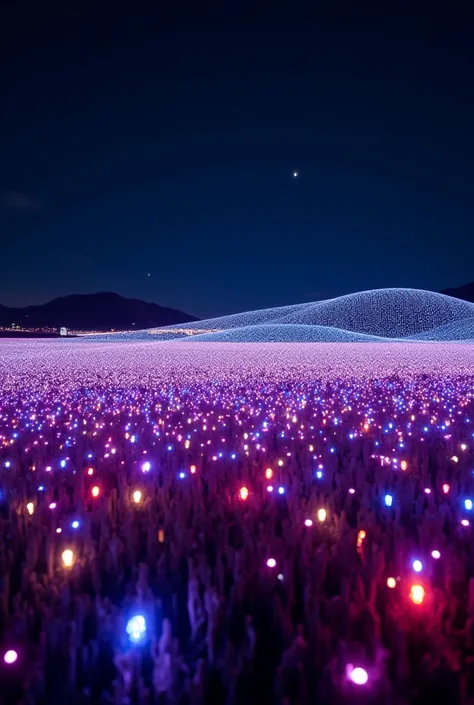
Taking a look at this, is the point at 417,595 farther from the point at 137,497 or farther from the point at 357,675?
the point at 137,497

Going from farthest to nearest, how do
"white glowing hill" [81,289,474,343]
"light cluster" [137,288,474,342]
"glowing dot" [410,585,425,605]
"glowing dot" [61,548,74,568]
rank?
"light cluster" [137,288,474,342]
"white glowing hill" [81,289,474,343]
"glowing dot" [61,548,74,568]
"glowing dot" [410,585,425,605]

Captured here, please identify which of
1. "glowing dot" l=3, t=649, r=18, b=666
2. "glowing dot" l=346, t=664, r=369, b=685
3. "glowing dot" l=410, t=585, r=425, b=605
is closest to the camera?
"glowing dot" l=346, t=664, r=369, b=685

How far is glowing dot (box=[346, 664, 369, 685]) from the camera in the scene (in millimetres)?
1619

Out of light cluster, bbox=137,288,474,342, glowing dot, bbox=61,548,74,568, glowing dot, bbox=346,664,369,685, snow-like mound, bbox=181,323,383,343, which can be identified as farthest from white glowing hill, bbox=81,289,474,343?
A: glowing dot, bbox=346,664,369,685

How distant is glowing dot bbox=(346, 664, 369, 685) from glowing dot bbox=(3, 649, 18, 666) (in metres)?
1.20

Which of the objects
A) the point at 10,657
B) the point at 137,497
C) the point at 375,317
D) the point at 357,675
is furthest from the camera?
the point at 375,317

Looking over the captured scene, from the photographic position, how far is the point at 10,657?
1.82m

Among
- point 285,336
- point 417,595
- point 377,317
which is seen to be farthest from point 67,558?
point 377,317

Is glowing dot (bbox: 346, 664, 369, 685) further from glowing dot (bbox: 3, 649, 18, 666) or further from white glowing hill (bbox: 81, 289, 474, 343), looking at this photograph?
white glowing hill (bbox: 81, 289, 474, 343)

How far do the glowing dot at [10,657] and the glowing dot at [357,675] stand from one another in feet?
3.94

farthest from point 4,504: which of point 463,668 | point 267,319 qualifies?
point 267,319

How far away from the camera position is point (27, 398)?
9.00 meters

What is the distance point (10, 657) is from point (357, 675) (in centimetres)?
124

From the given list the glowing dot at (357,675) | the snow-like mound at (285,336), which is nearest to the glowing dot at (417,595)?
the glowing dot at (357,675)
